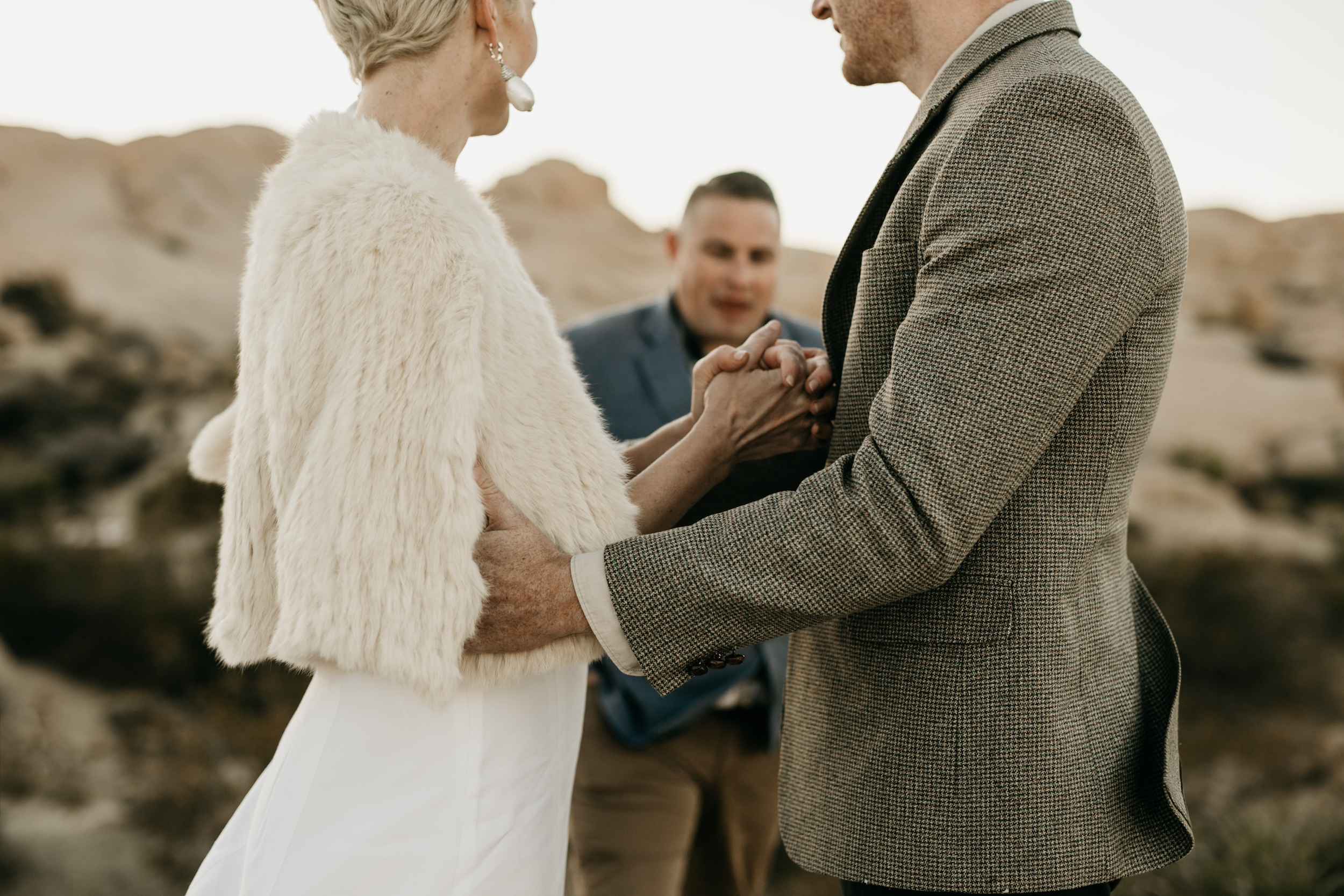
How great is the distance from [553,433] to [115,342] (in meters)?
14.9

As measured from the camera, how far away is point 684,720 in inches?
103

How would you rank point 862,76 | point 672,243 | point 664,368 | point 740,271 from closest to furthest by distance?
point 862,76
point 664,368
point 740,271
point 672,243

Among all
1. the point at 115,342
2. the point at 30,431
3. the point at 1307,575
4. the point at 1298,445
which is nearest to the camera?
the point at 1307,575

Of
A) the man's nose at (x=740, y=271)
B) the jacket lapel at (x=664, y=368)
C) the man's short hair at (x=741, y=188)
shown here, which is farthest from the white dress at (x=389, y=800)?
the man's short hair at (x=741, y=188)

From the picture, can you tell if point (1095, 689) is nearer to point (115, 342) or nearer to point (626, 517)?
point (626, 517)

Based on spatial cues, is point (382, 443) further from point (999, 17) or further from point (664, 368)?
point (664, 368)

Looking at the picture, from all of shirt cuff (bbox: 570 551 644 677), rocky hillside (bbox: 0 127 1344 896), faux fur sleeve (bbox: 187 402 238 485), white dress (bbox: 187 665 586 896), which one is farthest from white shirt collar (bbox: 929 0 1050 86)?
faux fur sleeve (bbox: 187 402 238 485)

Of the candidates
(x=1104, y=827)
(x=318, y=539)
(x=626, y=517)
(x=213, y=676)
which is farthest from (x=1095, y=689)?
(x=213, y=676)

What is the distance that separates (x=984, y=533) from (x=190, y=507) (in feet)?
27.3

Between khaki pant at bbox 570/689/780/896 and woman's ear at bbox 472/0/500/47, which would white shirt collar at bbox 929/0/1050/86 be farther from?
khaki pant at bbox 570/689/780/896

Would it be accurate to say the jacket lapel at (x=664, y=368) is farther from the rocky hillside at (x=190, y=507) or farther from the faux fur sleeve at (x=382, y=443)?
the faux fur sleeve at (x=382, y=443)

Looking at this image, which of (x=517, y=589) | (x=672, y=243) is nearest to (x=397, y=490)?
(x=517, y=589)

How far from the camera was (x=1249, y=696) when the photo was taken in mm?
6145

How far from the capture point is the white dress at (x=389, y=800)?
126 cm
